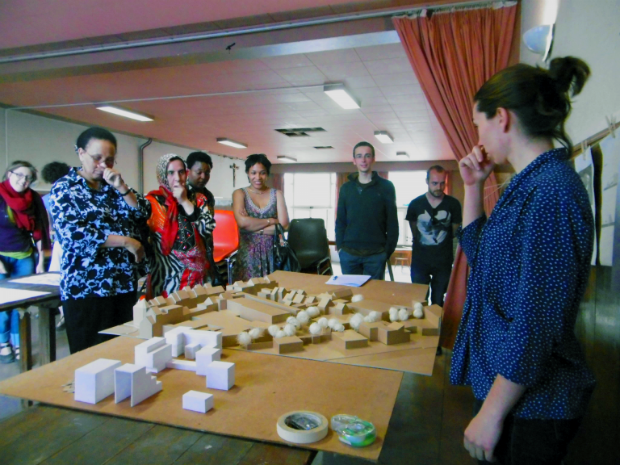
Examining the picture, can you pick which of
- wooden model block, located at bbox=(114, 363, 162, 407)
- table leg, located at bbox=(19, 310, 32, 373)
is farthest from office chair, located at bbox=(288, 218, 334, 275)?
wooden model block, located at bbox=(114, 363, 162, 407)

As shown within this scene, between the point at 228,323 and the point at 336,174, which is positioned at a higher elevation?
the point at 336,174

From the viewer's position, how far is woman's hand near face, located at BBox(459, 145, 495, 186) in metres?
1.17

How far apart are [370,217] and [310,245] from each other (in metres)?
1.31

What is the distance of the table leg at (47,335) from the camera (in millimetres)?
2424

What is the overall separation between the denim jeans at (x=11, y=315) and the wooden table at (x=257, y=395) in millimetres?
2455

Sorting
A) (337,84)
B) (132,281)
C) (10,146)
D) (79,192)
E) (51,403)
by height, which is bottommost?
(51,403)

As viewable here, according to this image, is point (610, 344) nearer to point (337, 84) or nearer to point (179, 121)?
point (337, 84)

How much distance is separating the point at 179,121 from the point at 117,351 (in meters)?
6.78

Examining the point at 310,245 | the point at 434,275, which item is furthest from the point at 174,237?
the point at 310,245

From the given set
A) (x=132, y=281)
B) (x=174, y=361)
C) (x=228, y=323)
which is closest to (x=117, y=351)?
(x=174, y=361)

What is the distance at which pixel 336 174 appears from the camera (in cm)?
1272

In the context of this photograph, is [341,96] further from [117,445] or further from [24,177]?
[117,445]

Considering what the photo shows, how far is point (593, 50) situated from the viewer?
1.34 metres

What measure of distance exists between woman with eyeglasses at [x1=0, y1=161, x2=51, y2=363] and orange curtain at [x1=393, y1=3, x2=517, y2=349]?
2.97 meters
